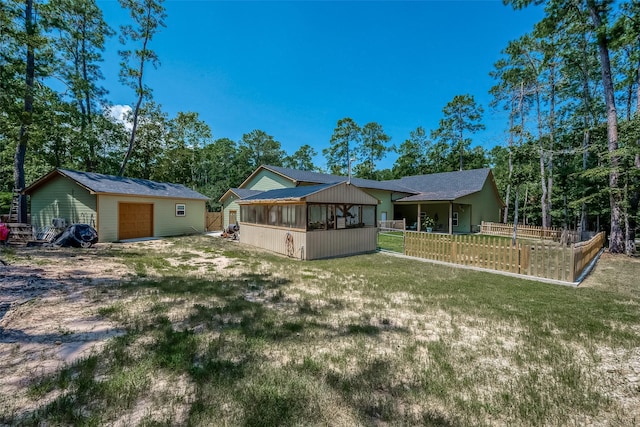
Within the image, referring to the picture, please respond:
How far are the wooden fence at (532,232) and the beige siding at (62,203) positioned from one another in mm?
24887

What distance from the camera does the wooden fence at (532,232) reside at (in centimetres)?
1530

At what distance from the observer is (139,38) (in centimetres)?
1964

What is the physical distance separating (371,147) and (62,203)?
39.0 meters

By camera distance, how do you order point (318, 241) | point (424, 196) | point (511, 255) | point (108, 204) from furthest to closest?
point (424, 196)
point (108, 204)
point (318, 241)
point (511, 255)

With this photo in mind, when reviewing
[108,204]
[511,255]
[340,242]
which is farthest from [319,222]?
[108,204]

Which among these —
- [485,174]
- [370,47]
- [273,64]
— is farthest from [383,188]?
[273,64]

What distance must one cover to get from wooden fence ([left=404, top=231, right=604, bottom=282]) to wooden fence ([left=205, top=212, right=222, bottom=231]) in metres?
17.9

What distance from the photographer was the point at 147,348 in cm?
342

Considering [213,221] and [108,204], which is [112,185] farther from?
[213,221]

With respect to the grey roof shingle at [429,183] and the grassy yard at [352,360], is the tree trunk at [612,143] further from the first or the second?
the grassy yard at [352,360]

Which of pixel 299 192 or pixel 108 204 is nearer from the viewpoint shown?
pixel 299 192

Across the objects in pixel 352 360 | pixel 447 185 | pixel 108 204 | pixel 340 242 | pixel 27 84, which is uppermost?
pixel 27 84

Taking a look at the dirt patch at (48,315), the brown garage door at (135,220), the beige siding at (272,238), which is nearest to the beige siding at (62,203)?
the brown garage door at (135,220)

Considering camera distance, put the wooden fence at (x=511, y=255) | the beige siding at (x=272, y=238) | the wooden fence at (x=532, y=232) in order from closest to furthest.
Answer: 1. the wooden fence at (x=511, y=255)
2. the beige siding at (x=272, y=238)
3. the wooden fence at (x=532, y=232)
